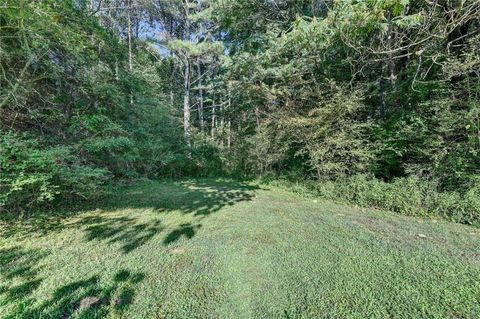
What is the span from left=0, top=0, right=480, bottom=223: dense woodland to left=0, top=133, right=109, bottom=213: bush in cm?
2

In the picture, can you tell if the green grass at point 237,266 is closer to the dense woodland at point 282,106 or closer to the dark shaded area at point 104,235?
the dark shaded area at point 104,235

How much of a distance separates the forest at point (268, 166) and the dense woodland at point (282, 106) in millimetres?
40

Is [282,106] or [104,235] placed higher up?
[282,106]

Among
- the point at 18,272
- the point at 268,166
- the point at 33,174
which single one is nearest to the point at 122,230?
the point at 18,272

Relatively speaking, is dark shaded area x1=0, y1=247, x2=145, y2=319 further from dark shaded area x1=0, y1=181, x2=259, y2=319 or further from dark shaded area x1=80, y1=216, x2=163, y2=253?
dark shaded area x1=80, y1=216, x2=163, y2=253

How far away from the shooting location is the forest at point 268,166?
2162 millimetres

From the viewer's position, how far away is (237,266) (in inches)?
101

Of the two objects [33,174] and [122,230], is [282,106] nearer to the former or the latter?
[122,230]

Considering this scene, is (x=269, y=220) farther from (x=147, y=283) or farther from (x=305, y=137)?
(x=305, y=137)

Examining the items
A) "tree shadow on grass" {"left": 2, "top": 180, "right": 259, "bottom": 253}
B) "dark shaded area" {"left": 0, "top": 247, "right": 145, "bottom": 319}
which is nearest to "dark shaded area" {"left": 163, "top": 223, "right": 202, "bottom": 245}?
"tree shadow on grass" {"left": 2, "top": 180, "right": 259, "bottom": 253}

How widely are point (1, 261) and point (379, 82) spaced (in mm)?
8081

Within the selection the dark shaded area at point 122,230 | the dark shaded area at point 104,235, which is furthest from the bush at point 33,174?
the dark shaded area at point 122,230

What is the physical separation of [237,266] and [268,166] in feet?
18.9

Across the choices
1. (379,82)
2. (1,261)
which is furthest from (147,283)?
(379,82)
